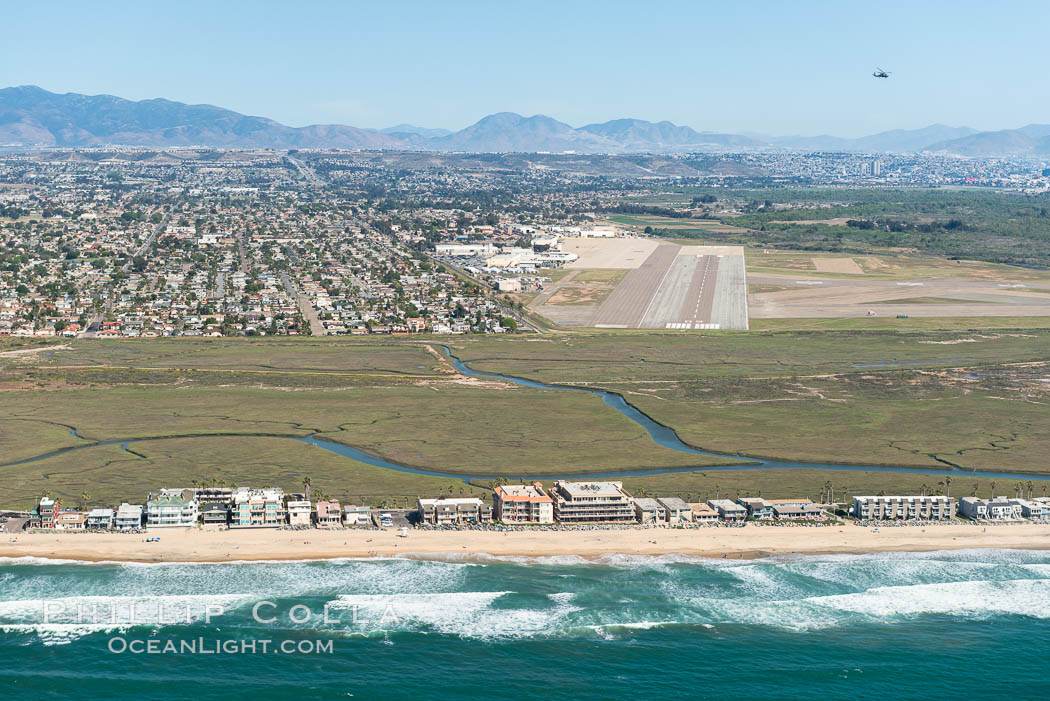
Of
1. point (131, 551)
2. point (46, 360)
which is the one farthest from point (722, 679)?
point (46, 360)

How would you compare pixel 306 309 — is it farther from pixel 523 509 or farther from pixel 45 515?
pixel 523 509

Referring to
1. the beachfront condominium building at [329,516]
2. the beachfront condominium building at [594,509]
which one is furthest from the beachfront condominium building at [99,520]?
the beachfront condominium building at [594,509]

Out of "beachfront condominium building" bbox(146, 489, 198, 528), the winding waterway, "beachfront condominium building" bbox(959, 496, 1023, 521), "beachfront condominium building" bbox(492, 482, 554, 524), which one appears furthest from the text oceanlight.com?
"beachfront condominium building" bbox(959, 496, 1023, 521)

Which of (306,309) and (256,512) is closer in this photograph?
(256,512)

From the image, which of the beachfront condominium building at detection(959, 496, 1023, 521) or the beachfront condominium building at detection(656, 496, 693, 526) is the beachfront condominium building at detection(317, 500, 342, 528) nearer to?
the beachfront condominium building at detection(656, 496, 693, 526)

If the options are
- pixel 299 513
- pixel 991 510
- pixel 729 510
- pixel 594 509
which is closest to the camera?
pixel 299 513

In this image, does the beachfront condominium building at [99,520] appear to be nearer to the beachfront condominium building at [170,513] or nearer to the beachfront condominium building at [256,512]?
the beachfront condominium building at [170,513]

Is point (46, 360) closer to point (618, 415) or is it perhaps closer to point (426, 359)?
point (426, 359)

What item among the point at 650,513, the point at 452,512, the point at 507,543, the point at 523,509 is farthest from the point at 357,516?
the point at 650,513
